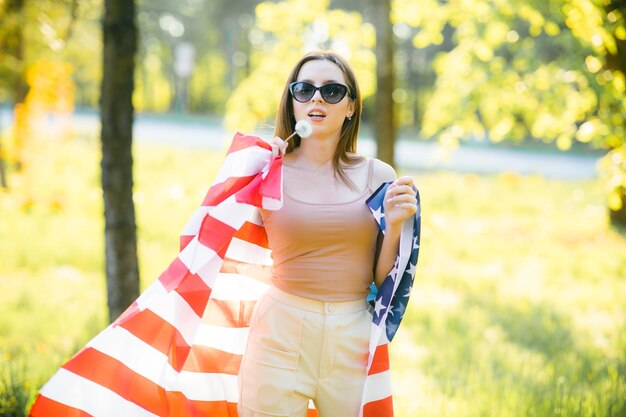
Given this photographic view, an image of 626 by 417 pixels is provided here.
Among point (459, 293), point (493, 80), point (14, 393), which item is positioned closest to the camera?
point (14, 393)

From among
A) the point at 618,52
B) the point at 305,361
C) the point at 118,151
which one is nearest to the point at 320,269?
the point at 305,361

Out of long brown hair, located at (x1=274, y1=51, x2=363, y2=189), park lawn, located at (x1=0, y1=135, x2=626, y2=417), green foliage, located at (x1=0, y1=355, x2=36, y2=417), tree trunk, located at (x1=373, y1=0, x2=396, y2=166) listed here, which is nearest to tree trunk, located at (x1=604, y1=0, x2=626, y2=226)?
park lawn, located at (x1=0, y1=135, x2=626, y2=417)

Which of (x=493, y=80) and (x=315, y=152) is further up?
(x=493, y=80)

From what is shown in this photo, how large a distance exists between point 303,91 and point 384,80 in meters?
4.22

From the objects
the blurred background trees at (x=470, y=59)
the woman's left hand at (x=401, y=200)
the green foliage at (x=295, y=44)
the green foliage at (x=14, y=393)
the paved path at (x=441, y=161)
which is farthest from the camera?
the paved path at (x=441, y=161)

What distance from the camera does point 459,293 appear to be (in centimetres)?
673

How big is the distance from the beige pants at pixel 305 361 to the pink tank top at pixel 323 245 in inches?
2.1

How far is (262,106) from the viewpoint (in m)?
9.07

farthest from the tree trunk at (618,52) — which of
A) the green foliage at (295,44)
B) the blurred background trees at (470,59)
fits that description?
the green foliage at (295,44)

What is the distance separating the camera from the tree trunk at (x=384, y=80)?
6.25 metres

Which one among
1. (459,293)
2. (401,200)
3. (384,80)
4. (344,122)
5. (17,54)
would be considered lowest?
(459,293)

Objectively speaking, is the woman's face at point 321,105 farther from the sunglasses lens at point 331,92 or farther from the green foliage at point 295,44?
the green foliage at point 295,44

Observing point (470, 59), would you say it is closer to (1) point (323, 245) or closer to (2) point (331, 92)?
(2) point (331, 92)

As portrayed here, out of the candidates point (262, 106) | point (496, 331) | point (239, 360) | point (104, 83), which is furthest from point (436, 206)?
point (239, 360)
